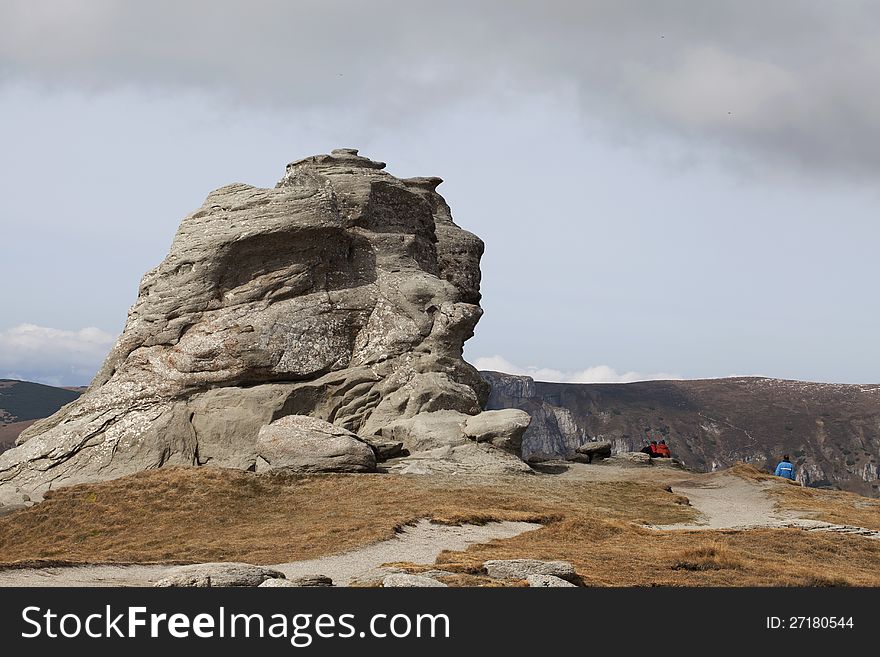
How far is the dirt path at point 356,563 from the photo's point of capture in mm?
17141

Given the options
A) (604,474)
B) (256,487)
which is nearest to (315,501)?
(256,487)

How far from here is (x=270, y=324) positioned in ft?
139

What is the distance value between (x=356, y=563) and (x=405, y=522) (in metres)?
5.34

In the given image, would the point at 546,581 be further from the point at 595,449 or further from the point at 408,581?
the point at 595,449

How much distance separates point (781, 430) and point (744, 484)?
115908 mm

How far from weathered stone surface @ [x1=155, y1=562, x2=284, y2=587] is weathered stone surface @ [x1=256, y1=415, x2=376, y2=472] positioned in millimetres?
18635

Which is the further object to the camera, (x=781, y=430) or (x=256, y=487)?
(x=781, y=430)

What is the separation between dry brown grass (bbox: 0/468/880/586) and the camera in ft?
64.2

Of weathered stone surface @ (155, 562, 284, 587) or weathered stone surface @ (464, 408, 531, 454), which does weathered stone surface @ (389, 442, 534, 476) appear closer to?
weathered stone surface @ (464, 408, 531, 454)

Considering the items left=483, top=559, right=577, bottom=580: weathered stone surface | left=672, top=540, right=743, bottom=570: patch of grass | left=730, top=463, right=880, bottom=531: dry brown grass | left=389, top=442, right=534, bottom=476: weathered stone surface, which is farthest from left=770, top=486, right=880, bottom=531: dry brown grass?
left=483, top=559, right=577, bottom=580: weathered stone surface

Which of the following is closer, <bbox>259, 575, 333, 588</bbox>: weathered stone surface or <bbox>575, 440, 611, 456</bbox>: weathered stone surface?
<bbox>259, 575, 333, 588</bbox>: weathered stone surface

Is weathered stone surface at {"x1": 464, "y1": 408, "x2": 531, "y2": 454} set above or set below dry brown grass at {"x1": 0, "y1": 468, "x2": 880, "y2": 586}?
above
